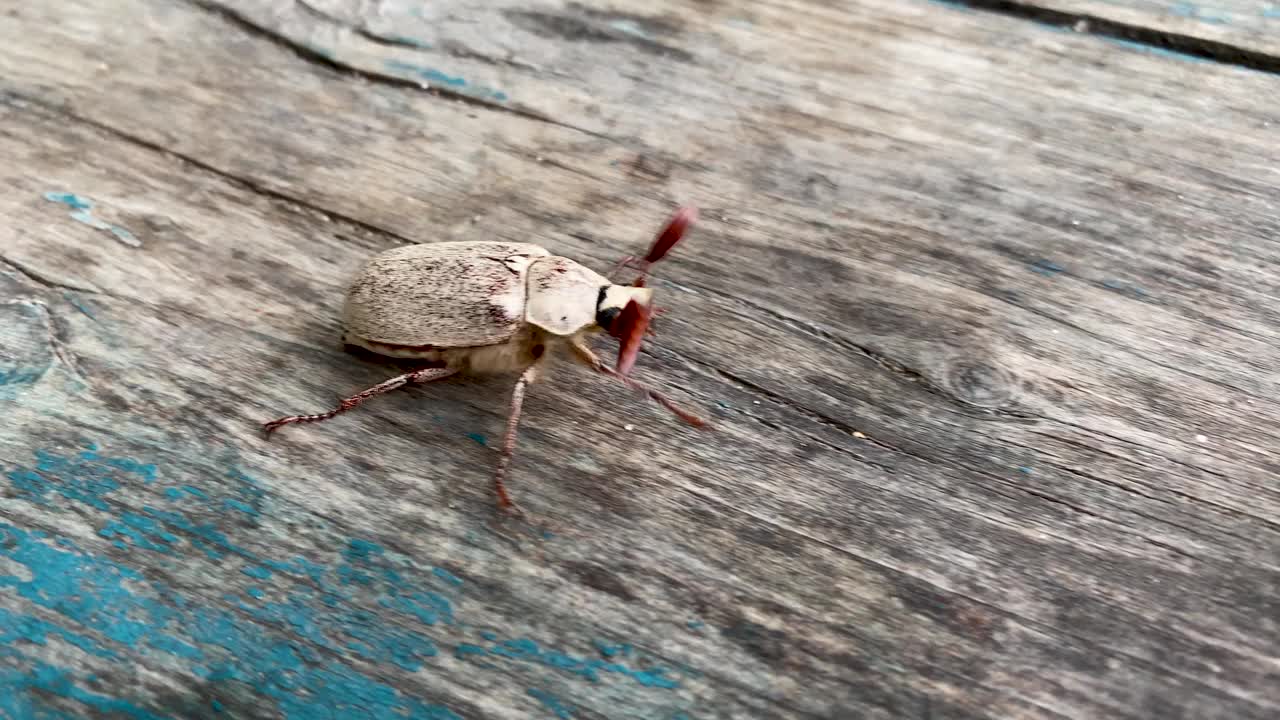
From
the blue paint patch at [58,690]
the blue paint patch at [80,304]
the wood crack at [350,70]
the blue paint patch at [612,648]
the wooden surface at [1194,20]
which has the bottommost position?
the blue paint patch at [58,690]

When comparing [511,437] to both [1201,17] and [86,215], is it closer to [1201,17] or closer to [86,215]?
[86,215]

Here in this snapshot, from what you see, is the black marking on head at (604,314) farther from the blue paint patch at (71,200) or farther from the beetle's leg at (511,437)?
the blue paint patch at (71,200)

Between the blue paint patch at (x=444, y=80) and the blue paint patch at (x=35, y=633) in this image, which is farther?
the blue paint patch at (x=444, y=80)

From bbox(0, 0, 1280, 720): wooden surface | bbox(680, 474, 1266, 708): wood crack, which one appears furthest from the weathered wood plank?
bbox(680, 474, 1266, 708): wood crack

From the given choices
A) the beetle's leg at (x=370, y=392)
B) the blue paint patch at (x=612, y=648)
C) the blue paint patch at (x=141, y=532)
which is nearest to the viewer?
the blue paint patch at (x=612, y=648)

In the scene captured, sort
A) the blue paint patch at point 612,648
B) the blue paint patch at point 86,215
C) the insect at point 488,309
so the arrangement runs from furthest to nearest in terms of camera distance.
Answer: the blue paint patch at point 86,215
the insect at point 488,309
the blue paint patch at point 612,648

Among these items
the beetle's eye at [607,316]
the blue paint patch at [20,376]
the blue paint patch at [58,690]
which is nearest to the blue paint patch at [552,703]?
the blue paint patch at [58,690]

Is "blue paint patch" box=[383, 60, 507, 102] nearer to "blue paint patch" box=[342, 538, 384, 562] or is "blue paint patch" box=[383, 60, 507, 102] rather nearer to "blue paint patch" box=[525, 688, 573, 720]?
"blue paint patch" box=[342, 538, 384, 562]
